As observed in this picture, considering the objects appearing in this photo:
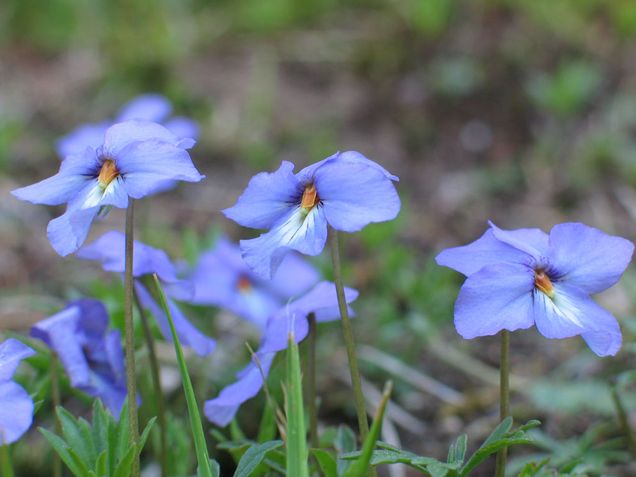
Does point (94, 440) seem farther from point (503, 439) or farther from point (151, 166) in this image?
point (503, 439)

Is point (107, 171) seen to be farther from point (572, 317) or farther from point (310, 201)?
point (572, 317)

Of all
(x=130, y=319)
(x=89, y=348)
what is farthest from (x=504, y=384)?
(x=89, y=348)

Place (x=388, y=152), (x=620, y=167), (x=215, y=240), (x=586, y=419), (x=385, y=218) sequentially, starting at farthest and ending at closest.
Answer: (x=388, y=152), (x=620, y=167), (x=215, y=240), (x=586, y=419), (x=385, y=218)

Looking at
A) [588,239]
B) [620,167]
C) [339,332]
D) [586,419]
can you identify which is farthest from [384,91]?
[588,239]

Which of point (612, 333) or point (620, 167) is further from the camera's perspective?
point (620, 167)

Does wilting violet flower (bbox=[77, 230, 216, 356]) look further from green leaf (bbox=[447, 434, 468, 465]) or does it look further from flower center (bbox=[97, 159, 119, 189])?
green leaf (bbox=[447, 434, 468, 465])

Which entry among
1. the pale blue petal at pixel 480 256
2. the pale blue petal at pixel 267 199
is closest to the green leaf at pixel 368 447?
the pale blue petal at pixel 480 256
